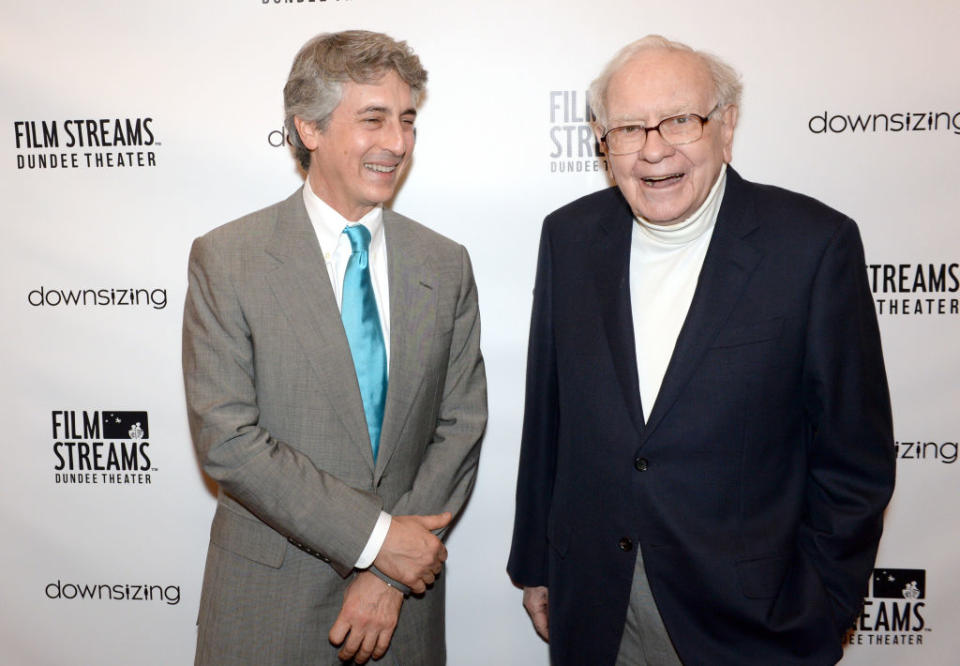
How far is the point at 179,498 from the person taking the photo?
8.77 feet

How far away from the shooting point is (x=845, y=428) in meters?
1.60

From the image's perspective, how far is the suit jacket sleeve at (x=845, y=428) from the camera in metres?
1.57

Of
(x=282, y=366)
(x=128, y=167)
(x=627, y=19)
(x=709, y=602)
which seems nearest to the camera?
(x=709, y=602)

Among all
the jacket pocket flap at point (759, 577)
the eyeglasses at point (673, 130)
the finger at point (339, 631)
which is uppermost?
the eyeglasses at point (673, 130)

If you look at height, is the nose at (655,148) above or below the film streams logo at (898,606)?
above

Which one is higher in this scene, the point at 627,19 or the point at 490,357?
the point at 627,19

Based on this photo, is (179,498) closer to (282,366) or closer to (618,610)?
(282,366)

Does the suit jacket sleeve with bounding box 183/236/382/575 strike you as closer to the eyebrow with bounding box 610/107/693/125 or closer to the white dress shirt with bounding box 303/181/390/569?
the white dress shirt with bounding box 303/181/390/569

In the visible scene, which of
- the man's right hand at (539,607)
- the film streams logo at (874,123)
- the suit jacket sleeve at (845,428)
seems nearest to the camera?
the suit jacket sleeve at (845,428)

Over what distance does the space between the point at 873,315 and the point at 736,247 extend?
323mm

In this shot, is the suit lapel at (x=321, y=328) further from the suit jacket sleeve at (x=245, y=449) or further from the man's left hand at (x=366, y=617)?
the man's left hand at (x=366, y=617)

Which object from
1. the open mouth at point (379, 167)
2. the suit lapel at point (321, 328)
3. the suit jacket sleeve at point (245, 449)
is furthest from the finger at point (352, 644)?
the open mouth at point (379, 167)

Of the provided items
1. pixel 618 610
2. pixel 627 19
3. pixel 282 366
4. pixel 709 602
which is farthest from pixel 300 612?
pixel 627 19

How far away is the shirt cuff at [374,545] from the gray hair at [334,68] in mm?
918
